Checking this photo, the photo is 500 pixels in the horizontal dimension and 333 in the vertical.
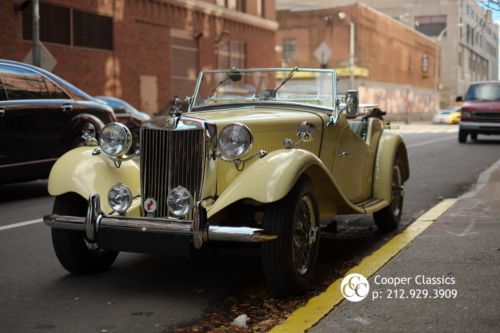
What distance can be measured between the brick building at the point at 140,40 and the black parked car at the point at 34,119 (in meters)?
9.13

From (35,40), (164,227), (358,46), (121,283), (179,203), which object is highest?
(358,46)

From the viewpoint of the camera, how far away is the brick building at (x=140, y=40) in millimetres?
24000

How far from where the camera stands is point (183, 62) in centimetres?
3275

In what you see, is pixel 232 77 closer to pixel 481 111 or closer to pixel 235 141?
pixel 235 141

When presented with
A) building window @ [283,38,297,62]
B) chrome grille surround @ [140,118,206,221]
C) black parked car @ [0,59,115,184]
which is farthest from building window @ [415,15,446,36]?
chrome grille surround @ [140,118,206,221]

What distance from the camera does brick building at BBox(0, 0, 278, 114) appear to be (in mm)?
24000

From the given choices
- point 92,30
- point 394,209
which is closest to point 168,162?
point 394,209

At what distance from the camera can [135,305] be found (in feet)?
14.6

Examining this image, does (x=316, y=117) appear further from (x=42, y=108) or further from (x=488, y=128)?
(x=488, y=128)

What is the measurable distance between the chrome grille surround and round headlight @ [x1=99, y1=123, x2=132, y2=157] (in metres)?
0.33

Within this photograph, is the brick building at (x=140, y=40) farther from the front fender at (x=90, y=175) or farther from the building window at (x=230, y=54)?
the front fender at (x=90, y=175)

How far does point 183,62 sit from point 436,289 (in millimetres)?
29111

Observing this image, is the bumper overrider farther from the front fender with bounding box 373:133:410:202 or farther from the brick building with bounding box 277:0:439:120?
the brick building with bounding box 277:0:439:120

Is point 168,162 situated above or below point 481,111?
below
